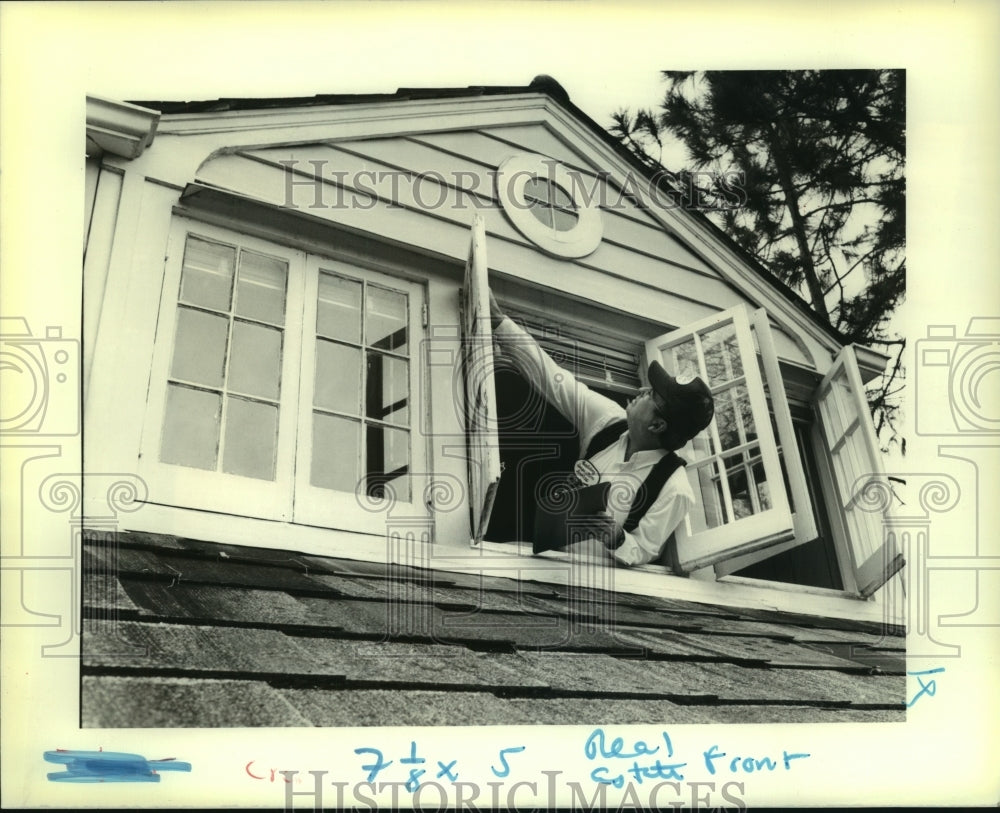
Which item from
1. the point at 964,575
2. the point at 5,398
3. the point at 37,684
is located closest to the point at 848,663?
the point at 964,575

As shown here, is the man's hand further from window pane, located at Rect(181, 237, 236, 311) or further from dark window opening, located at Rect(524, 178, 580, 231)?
window pane, located at Rect(181, 237, 236, 311)

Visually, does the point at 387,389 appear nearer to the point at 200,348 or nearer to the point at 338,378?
the point at 338,378

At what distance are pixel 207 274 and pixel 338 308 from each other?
0.45m

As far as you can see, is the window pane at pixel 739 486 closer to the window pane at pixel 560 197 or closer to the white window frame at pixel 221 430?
the window pane at pixel 560 197

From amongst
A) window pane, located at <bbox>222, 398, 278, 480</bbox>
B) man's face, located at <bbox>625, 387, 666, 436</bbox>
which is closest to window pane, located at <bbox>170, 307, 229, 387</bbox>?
window pane, located at <bbox>222, 398, 278, 480</bbox>

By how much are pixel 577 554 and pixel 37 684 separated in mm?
1676

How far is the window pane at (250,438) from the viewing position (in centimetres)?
380

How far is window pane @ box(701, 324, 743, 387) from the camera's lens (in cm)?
451

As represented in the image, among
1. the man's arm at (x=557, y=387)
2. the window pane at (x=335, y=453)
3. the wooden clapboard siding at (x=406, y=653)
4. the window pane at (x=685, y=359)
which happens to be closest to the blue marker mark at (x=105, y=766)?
the wooden clapboard siding at (x=406, y=653)

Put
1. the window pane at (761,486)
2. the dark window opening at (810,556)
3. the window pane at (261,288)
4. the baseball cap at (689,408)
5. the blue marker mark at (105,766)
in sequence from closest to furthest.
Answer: the blue marker mark at (105,766) < the window pane at (261,288) < the window pane at (761,486) < the baseball cap at (689,408) < the dark window opening at (810,556)

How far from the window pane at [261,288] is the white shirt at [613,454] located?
73 cm

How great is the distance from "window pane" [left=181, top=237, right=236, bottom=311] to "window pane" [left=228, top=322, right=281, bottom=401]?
0.33ft

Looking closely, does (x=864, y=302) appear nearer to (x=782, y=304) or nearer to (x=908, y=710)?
(x=782, y=304)

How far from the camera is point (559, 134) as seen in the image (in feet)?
15.5
